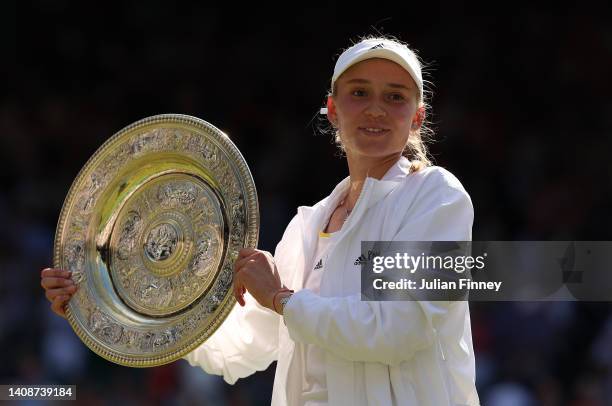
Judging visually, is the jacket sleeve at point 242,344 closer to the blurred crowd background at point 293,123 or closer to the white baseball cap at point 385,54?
the white baseball cap at point 385,54

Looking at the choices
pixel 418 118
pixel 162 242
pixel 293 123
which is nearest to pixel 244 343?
pixel 162 242

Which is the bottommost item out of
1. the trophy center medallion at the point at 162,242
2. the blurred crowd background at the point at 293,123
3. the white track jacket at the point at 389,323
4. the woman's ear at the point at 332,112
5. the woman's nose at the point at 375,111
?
the white track jacket at the point at 389,323

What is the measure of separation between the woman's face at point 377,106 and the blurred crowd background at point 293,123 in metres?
3.01

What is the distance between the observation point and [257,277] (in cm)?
249

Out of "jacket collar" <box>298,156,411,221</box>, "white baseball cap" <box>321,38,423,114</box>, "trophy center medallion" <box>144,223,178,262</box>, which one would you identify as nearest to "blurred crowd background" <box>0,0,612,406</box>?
"trophy center medallion" <box>144,223,178,262</box>

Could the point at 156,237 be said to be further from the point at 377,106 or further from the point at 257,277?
the point at 377,106

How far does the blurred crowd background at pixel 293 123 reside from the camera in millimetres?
5562

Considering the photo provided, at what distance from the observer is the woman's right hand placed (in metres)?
2.89

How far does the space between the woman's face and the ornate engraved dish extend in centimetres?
28

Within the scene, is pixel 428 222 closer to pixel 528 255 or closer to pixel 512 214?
pixel 528 255

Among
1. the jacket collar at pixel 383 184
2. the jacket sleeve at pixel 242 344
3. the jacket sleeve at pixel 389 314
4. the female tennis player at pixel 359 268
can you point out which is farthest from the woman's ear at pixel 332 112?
the jacket sleeve at pixel 242 344

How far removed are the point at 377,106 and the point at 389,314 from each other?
0.50 m

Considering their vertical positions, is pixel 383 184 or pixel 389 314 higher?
pixel 383 184

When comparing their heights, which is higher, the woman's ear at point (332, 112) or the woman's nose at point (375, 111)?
the woman's ear at point (332, 112)
